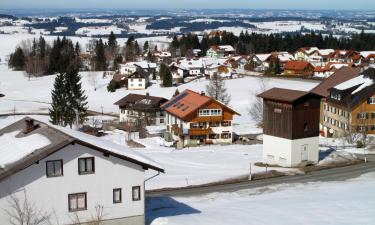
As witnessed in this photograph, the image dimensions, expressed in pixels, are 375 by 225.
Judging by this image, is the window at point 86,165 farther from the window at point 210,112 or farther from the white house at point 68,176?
the window at point 210,112

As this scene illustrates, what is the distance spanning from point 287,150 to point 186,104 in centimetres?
1684

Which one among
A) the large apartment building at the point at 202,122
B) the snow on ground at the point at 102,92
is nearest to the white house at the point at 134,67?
the snow on ground at the point at 102,92

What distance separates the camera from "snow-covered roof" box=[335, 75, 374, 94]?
Result: 50397mm

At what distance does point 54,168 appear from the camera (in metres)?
19.7

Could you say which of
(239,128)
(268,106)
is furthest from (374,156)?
(239,128)

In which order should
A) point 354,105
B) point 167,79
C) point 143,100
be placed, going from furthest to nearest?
point 167,79
point 143,100
point 354,105

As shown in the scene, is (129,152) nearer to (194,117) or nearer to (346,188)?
(346,188)

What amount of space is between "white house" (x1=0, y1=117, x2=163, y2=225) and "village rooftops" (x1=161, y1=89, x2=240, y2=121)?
29.1 m

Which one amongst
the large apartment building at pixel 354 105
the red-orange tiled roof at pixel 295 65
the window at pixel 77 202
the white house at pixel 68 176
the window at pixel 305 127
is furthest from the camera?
the red-orange tiled roof at pixel 295 65

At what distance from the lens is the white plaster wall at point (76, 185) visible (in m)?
19.1

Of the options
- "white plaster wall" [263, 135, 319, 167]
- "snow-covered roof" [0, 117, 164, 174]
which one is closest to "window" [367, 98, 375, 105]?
"white plaster wall" [263, 135, 319, 167]

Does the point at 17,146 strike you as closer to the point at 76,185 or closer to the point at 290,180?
the point at 76,185

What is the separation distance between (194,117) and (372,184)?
21.5m

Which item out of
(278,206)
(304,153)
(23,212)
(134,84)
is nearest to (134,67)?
(134,84)
